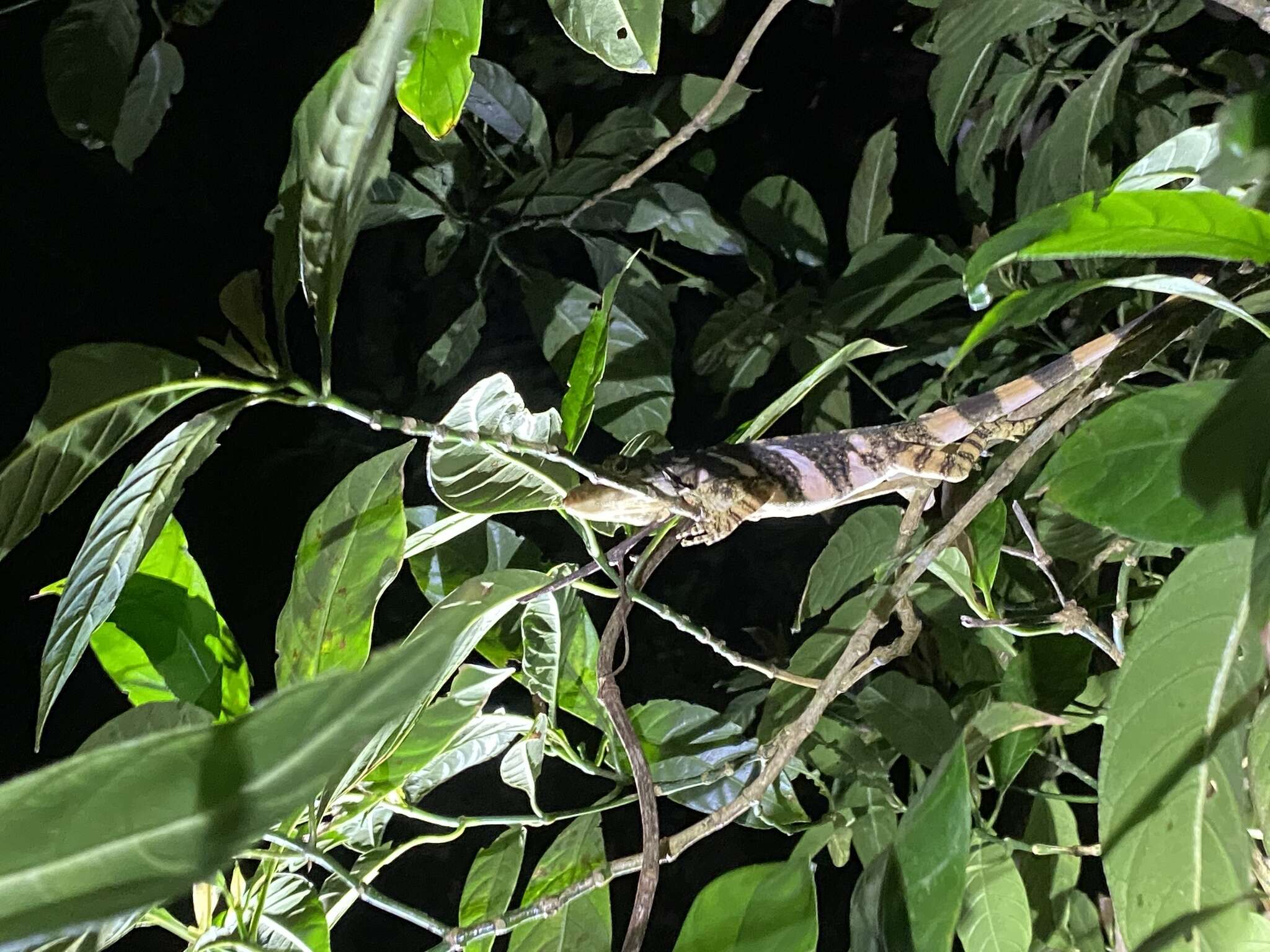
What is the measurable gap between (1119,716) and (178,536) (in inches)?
21.4

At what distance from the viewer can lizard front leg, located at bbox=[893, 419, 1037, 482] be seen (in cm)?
49

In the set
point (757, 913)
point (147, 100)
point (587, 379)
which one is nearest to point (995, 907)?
point (757, 913)

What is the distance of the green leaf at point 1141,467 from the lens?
1.09 feet

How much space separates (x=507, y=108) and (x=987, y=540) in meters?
0.62

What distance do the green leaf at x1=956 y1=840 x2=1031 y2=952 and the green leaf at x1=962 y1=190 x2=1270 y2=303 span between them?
463 millimetres

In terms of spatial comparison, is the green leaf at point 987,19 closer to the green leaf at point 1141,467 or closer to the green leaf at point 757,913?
the green leaf at point 1141,467

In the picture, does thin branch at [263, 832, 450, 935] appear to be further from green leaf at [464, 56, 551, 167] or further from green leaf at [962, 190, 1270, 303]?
green leaf at [464, 56, 551, 167]

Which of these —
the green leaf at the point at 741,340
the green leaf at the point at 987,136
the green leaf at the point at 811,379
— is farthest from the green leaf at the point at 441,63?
the green leaf at the point at 987,136

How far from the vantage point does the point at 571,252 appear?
0.98m

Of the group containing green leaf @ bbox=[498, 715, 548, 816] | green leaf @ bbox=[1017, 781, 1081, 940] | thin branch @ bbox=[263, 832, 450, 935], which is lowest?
green leaf @ bbox=[1017, 781, 1081, 940]

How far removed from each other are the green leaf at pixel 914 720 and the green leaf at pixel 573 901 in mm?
233

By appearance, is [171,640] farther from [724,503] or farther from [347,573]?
[724,503]

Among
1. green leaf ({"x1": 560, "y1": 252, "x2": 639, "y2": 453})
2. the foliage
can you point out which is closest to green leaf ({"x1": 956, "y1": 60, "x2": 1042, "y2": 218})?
the foliage

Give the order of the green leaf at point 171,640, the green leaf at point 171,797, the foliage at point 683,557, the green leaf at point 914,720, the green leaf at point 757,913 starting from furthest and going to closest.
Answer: the green leaf at point 914,720 → the green leaf at point 171,640 → the green leaf at point 757,913 → the foliage at point 683,557 → the green leaf at point 171,797
